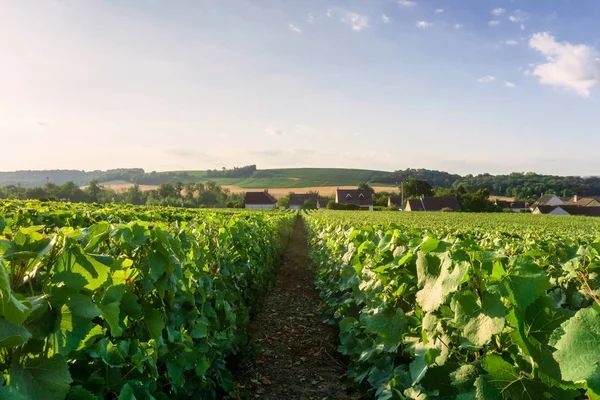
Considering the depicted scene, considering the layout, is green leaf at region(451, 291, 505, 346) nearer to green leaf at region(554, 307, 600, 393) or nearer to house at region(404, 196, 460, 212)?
green leaf at region(554, 307, 600, 393)

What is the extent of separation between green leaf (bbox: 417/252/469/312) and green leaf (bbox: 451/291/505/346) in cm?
8

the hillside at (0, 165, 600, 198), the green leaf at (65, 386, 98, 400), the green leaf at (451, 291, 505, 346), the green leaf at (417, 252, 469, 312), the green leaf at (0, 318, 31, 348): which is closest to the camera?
the green leaf at (0, 318, 31, 348)

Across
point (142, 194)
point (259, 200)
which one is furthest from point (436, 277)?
point (142, 194)

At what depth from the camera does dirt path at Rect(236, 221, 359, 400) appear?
17.9 ft

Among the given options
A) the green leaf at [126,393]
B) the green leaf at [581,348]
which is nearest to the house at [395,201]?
the green leaf at [126,393]

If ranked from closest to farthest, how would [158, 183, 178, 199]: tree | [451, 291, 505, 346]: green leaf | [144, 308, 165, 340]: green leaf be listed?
[451, 291, 505, 346]: green leaf
[144, 308, 165, 340]: green leaf
[158, 183, 178, 199]: tree

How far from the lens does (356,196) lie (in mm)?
102625

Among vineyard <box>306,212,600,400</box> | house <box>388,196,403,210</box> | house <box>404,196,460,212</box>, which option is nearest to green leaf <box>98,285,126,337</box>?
vineyard <box>306,212,600,400</box>

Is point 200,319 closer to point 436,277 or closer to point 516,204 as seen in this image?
point 436,277

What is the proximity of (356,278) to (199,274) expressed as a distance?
1.98 m

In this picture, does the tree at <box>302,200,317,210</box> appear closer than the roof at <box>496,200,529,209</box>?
Yes

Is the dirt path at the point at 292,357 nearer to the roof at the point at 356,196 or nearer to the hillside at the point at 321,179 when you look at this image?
the roof at the point at 356,196

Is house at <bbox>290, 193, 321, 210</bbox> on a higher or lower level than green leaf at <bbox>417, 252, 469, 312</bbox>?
lower

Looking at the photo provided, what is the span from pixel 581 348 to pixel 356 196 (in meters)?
102
